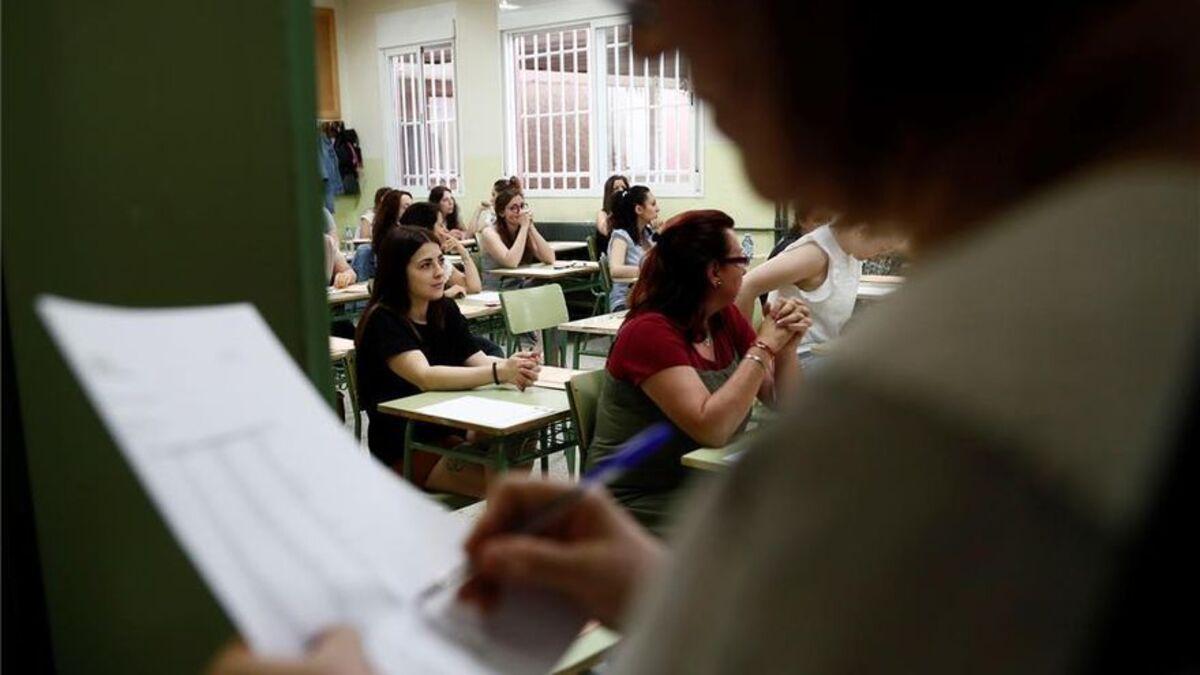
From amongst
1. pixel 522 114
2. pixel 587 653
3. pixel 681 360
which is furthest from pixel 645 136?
pixel 587 653

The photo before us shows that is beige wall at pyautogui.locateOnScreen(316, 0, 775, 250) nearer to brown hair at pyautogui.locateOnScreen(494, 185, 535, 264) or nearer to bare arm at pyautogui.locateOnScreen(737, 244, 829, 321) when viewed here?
brown hair at pyautogui.locateOnScreen(494, 185, 535, 264)

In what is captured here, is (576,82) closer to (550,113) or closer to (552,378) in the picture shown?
(550,113)

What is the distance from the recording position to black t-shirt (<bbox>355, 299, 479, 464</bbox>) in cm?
317

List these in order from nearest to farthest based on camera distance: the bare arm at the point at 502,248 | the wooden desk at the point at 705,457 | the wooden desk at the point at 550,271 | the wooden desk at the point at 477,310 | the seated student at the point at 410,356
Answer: the wooden desk at the point at 705,457
the seated student at the point at 410,356
the wooden desk at the point at 477,310
the wooden desk at the point at 550,271
the bare arm at the point at 502,248

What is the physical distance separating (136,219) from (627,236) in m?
5.51

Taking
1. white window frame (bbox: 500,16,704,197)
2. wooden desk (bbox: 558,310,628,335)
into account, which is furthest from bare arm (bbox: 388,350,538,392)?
white window frame (bbox: 500,16,704,197)

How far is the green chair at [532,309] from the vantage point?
15.6 feet

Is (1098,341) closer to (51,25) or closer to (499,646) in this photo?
(499,646)

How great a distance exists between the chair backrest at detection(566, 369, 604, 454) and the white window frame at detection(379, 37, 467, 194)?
25.7ft

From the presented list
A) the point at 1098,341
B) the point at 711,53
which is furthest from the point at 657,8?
the point at 1098,341

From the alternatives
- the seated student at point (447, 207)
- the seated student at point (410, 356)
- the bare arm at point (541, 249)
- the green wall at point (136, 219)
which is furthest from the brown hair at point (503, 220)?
the green wall at point (136, 219)

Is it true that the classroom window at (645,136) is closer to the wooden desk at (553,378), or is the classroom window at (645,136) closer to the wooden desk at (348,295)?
the wooden desk at (348,295)

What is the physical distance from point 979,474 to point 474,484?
2791 mm

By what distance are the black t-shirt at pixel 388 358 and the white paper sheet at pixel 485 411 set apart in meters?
0.22
